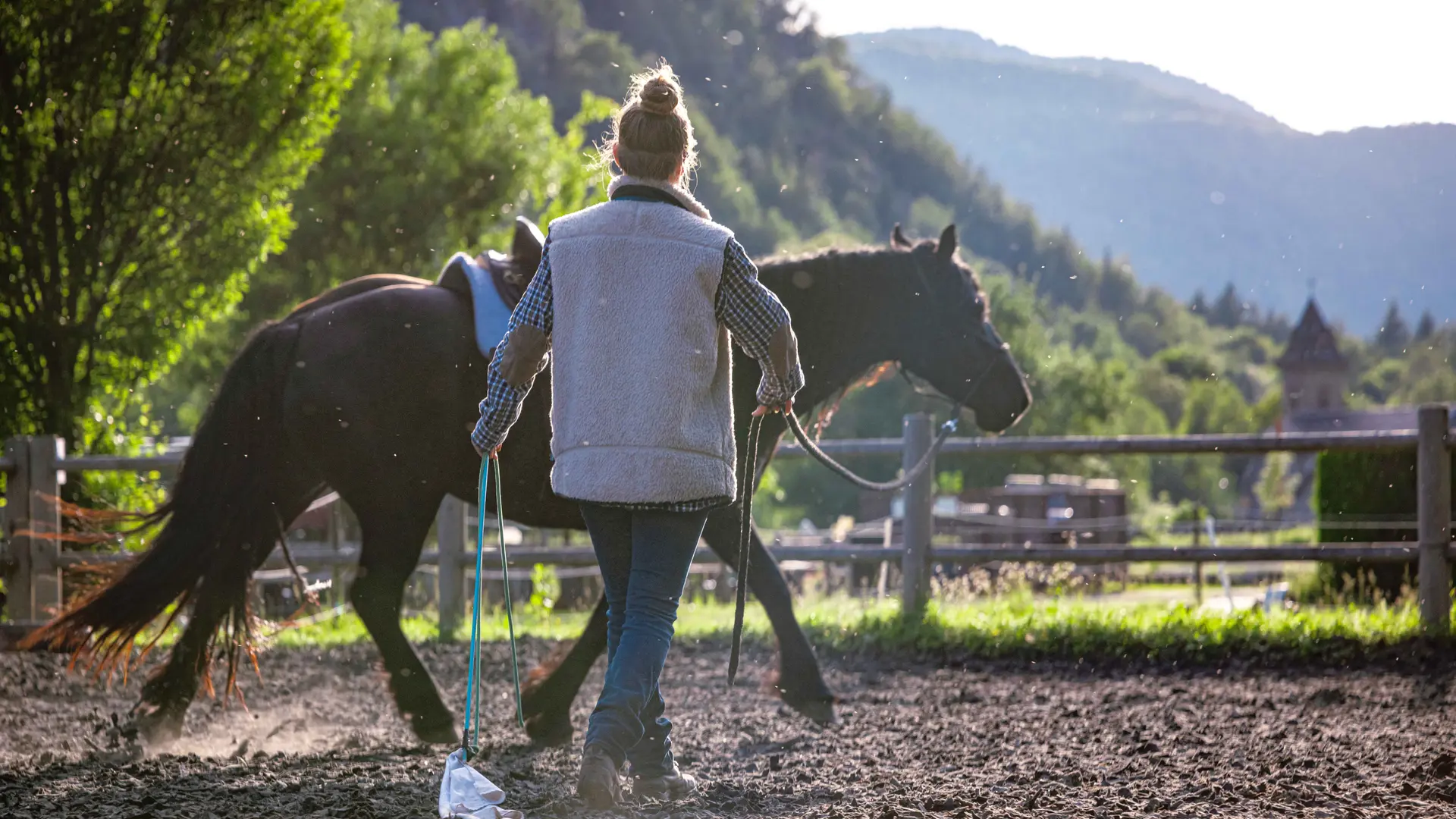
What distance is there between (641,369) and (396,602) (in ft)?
5.85

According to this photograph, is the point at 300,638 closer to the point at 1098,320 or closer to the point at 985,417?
the point at 985,417

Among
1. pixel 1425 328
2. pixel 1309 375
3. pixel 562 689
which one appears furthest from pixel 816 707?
pixel 1425 328

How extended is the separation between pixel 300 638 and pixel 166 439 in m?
2.43

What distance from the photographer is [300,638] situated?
7.75 metres

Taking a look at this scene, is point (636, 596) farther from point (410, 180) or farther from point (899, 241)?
point (410, 180)

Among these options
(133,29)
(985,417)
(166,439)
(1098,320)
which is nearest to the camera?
(985,417)

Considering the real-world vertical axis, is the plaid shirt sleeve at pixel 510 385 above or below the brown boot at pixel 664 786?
above

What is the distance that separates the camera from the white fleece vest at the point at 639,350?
9.00ft

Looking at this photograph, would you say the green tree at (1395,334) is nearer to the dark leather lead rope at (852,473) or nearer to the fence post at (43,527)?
the dark leather lead rope at (852,473)

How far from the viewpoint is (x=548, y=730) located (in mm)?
4066

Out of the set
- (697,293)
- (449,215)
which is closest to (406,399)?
(697,293)

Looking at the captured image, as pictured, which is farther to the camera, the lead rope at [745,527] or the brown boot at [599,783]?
the lead rope at [745,527]

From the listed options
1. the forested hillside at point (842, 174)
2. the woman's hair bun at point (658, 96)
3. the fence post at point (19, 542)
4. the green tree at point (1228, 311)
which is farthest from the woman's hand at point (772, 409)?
the green tree at point (1228, 311)

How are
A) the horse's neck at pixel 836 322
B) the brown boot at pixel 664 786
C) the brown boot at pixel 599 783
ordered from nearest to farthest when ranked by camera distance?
the brown boot at pixel 599 783 < the brown boot at pixel 664 786 < the horse's neck at pixel 836 322
